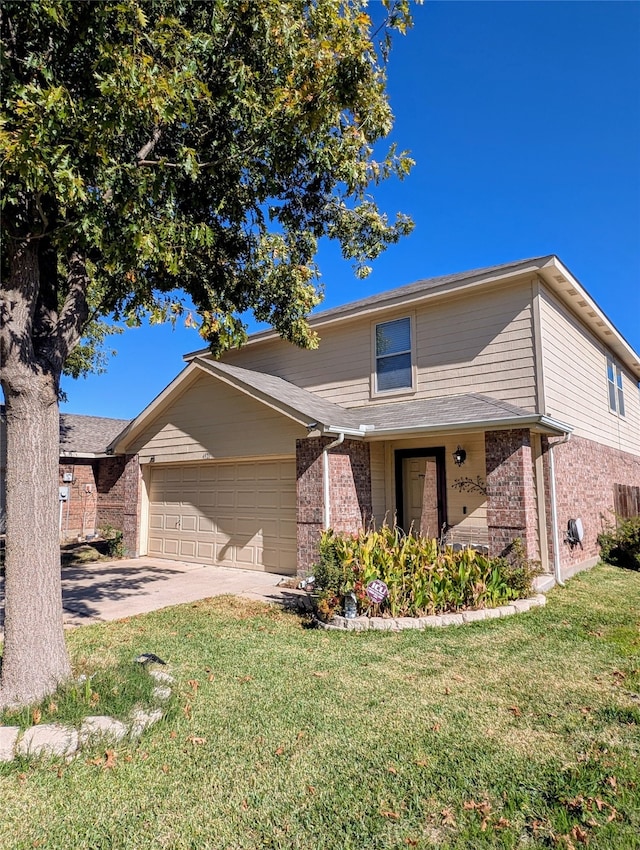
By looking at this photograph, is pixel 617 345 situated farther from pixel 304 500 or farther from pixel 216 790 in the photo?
pixel 216 790

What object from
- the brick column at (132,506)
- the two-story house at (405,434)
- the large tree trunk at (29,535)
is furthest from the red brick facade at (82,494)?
the large tree trunk at (29,535)

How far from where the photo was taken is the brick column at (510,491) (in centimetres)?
827

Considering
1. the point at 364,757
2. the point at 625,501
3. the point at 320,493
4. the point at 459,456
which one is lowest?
the point at 364,757

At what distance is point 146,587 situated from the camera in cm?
978

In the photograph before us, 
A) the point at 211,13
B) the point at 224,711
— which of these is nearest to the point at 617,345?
the point at 211,13

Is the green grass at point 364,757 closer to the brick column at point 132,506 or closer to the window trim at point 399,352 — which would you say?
the window trim at point 399,352

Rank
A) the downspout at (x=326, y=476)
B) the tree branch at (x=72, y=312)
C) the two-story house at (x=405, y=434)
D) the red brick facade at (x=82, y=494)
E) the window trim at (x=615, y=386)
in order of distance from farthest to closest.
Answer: the red brick facade at (x=82, y=494) → the window trim at (x=615, y=386) → the downspout at (x=326, y=476) → the two-story house at (x=405, y=434) → the tree branch at (x=72, y=312)

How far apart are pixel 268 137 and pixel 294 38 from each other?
1.02 meters

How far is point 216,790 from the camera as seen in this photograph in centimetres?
321

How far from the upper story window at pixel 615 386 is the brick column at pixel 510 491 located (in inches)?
299

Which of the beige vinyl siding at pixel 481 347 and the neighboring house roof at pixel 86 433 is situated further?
the neighboring house roof at pixel 86 433

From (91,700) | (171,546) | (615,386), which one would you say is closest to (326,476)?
(171,546)

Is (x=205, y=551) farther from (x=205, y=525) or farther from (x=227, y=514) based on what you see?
(x=227, y=514)

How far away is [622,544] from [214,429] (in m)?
10.0
